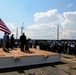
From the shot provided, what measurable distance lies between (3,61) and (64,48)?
14.3 meters

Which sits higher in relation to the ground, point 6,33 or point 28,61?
point 6,33

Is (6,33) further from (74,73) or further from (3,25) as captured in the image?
(74,73)

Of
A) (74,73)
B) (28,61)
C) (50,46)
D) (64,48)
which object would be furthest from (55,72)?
(50,46)

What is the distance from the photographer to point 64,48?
86.1 ft

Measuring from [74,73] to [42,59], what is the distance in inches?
148

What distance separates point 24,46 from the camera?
18.6 m

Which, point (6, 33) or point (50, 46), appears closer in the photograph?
point (6, 33)

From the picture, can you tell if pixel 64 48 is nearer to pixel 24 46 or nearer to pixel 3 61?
pixel 24 46

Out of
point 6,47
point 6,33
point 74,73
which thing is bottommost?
point 74,73

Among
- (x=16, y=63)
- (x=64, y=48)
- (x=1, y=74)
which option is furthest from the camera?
(x=64, y=48)

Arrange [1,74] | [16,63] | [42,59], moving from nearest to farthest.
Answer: [1,74] → [16,63] → [42,59]

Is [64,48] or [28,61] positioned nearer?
[28,61]

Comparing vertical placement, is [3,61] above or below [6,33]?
below

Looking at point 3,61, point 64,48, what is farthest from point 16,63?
point 64,48
